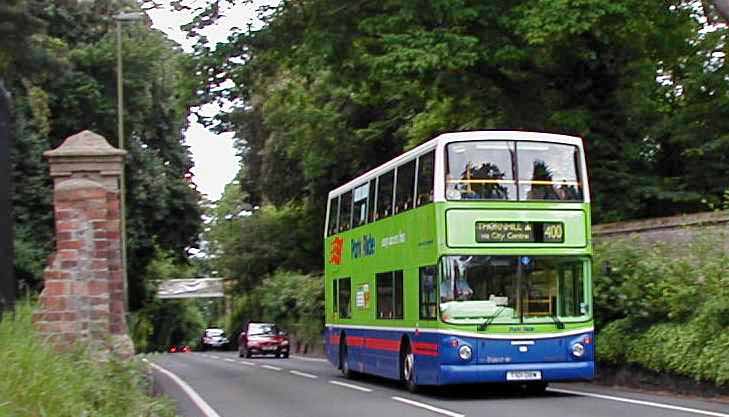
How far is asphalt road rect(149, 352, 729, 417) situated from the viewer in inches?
637

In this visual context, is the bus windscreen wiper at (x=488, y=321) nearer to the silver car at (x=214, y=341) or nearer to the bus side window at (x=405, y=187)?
the bus side window at (x=405, y=187)

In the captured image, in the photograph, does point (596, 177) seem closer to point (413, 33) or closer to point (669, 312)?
point (413, 33)

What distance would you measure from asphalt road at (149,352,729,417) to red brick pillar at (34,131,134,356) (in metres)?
2.63

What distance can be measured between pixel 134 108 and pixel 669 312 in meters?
25.6

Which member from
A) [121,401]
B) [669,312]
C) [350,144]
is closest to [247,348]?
[350,144]

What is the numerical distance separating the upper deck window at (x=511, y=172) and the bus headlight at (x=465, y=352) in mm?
2331

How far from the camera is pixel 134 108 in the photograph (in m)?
41.3

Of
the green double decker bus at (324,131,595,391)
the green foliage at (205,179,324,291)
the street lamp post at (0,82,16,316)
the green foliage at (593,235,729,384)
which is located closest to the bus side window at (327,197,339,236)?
the green foliage at (593,235,729,384)

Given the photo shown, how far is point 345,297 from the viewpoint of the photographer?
25797mm

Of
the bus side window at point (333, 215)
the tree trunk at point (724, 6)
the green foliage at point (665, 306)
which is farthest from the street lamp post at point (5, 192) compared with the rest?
the bus side window at point (333, 215)

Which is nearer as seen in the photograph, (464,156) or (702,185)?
(464,156)

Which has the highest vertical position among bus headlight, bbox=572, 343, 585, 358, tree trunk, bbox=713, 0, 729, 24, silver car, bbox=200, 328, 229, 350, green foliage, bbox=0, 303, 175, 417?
tree trunk, bbox=713, 0, 729, 24

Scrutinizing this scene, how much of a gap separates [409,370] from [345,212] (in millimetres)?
6223

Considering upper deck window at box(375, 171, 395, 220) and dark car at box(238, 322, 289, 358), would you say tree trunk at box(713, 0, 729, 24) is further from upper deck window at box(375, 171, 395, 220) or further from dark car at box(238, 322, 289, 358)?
dark car at box(238, 322, 289, 358)
